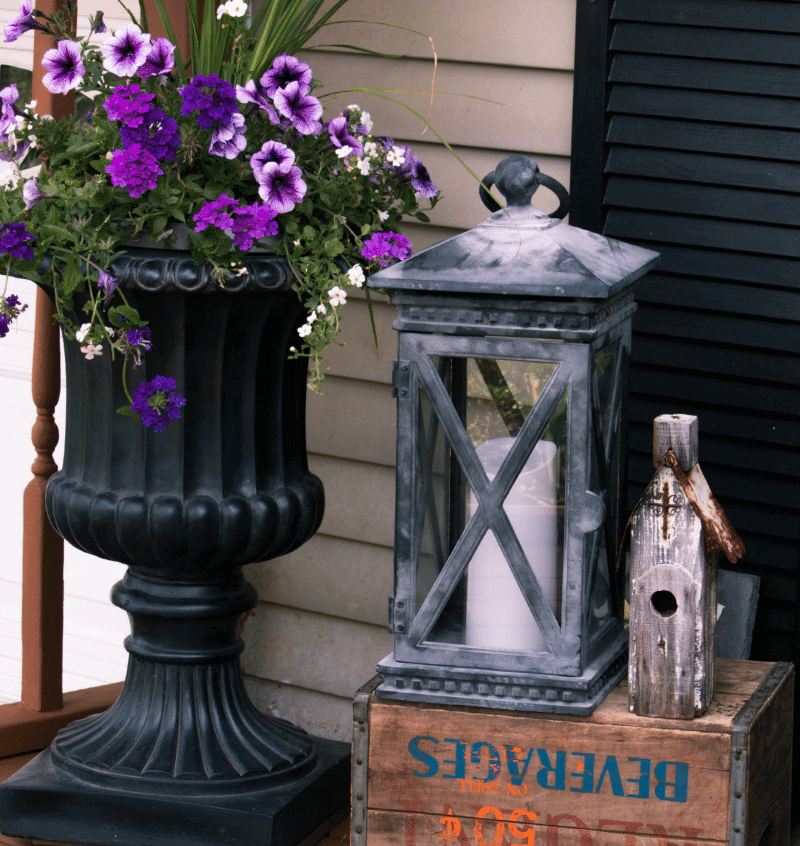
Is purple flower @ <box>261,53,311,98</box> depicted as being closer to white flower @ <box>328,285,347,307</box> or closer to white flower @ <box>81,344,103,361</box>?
white flower @ <box>328,285,347,307</box>

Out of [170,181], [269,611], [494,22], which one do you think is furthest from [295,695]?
[494,22]

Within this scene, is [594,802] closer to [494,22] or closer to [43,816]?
[43,816]

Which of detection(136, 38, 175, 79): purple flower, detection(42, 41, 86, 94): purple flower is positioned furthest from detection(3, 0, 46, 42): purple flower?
detection(136, 38, 175, 79): purple flower

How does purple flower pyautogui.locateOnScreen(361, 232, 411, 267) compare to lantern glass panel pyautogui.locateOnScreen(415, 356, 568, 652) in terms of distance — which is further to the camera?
purple flower pyautogui.locateOnScreen(361, 232, 411, 267)

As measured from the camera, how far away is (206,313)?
210 cm

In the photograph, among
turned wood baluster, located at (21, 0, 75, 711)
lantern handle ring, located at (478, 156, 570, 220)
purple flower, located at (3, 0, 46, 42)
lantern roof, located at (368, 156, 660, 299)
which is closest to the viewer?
lantern roof, located at (368, 156, 660, 299)

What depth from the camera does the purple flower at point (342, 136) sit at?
2.11 meters

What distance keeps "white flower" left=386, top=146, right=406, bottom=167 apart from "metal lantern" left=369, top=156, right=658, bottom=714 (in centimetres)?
33

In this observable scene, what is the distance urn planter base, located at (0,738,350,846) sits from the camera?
7.20 feet

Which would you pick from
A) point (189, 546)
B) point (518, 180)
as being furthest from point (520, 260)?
point (189, 546)

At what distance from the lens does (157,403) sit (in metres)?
2.01

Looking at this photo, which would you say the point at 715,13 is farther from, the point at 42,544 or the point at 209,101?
the point at 42,544

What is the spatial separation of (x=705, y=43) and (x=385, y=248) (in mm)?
677

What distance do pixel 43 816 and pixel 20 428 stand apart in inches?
52.7
